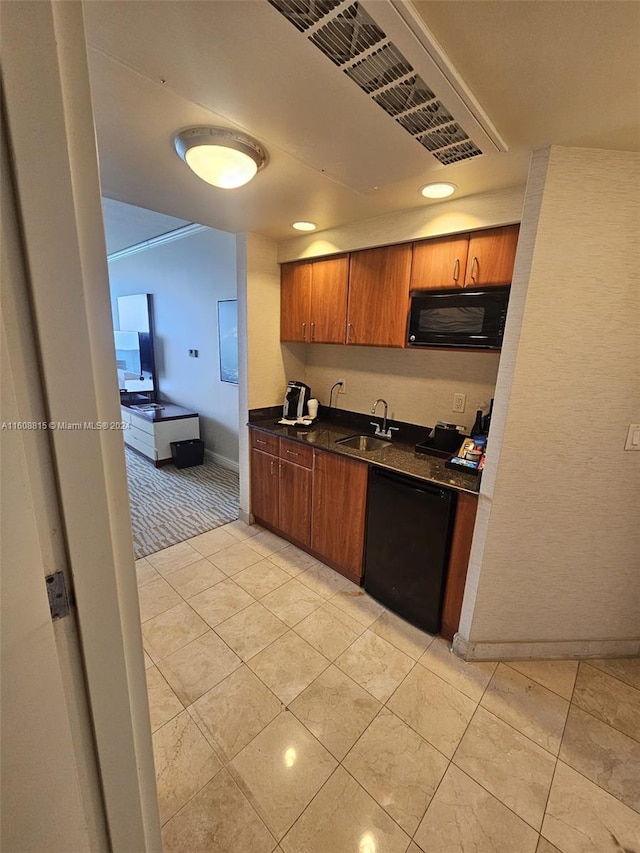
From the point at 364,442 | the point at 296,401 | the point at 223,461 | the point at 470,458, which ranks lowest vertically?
the point at 223,461

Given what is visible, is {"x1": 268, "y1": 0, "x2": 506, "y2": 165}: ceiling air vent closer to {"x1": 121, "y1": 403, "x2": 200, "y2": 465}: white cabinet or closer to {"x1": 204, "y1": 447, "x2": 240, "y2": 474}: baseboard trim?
{"x1": 204, "y1": 447, "x2": 240, "y2": 474}: baseboard trim

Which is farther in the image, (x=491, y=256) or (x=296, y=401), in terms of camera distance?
(x=296, y=401)

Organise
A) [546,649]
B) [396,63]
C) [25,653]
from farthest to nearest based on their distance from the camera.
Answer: [546,649] < [396,63] < [25,653]

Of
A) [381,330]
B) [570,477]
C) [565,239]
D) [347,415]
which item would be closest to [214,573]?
Result: [347,415]

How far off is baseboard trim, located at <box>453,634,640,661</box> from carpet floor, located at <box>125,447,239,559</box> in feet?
7.07

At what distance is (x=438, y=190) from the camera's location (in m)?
1.78

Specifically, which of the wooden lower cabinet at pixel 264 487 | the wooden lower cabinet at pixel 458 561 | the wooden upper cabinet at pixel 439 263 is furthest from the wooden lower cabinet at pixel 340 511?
the wooden upper cabinet at pixel 439 263

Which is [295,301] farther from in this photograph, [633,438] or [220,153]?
[633,438]

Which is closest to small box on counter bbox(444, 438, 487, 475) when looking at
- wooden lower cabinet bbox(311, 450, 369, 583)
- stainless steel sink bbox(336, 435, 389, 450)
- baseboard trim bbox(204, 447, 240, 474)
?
wooden lower cabinet bbox(311, 450, 369, 583)

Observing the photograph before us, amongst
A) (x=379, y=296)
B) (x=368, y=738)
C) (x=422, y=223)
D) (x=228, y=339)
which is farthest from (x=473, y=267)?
(x=228, y=339)

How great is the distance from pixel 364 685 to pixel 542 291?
1990 mm

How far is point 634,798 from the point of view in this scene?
131 cm

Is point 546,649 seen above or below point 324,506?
below

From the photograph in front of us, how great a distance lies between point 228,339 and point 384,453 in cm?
249
